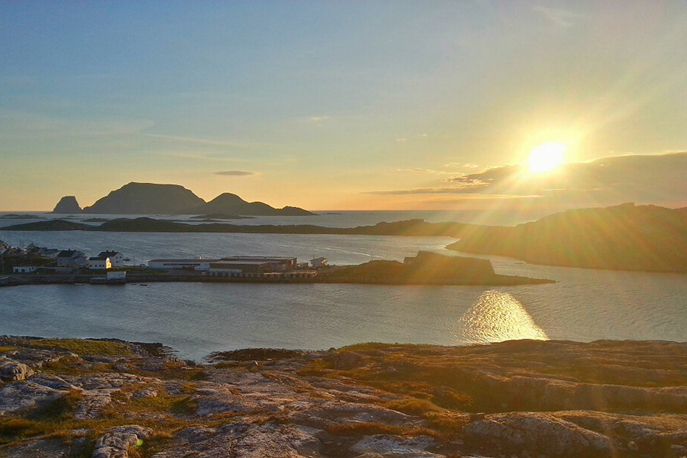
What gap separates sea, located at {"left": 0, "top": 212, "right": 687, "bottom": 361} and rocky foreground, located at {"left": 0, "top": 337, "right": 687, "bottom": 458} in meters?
15.6

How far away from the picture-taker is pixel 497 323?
172ft

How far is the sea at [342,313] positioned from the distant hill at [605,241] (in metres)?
17.3

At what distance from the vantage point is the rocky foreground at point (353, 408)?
41.2 feet

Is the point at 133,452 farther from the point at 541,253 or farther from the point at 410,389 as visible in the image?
the point at 541,253

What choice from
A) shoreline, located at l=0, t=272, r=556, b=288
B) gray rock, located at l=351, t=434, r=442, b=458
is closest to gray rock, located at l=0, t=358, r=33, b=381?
gray rock, located at l=351, t=434, r=442, b=458

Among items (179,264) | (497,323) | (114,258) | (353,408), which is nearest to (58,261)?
(114,258)

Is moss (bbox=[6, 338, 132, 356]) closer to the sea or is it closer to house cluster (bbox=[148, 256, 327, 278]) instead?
the sea

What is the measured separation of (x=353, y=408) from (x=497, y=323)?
39314 millimetres

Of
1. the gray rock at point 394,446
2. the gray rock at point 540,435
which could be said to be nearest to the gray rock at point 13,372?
the gray rock at point 394,446

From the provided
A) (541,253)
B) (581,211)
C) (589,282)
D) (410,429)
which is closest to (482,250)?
(541,253)

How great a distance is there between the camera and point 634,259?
336ft

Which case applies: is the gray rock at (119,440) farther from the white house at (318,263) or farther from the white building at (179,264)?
the white house at (318,263)

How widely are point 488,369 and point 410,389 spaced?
485 cm

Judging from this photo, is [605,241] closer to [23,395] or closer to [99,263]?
[99,263]
